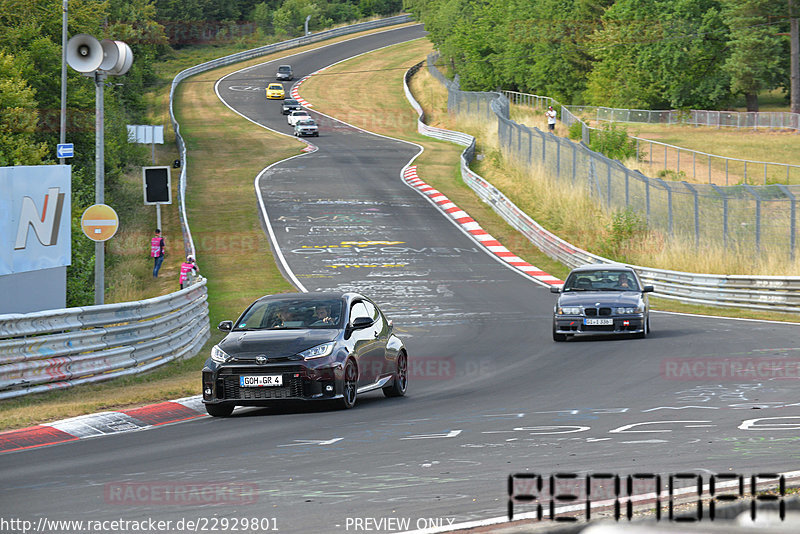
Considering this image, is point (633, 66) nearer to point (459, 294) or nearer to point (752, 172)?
point (752, 172)

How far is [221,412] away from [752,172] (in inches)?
1865

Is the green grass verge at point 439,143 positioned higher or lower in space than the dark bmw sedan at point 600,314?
higher

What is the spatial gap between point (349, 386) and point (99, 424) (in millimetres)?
2999

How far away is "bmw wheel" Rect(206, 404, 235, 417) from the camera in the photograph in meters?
13.4

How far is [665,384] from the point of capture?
15.1m

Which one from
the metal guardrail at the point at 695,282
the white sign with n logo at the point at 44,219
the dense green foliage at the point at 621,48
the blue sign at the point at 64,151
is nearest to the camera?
the white sign with n logo at the point at 44,219

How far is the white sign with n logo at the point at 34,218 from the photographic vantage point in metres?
16.8

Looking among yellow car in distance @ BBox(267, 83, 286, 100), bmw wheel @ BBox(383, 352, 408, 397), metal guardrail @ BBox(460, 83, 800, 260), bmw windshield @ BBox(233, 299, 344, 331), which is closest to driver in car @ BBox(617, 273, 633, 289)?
metal guardrail @ BBox(460, 83, 800, 260)

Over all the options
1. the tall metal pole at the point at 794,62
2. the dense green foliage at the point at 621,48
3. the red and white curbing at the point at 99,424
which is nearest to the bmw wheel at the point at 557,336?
the red and white curbing at the point at 99,424

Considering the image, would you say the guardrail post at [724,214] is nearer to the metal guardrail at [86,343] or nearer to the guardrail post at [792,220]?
the guardrail post at [792,220]

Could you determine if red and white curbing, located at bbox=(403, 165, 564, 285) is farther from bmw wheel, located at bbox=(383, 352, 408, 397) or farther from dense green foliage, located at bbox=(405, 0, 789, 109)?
dense green foliage, located at bbox=(405, 0, 789, 109)

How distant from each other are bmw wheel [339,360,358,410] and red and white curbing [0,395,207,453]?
1784 millimetres

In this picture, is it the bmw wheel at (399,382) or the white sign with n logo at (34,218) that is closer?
the bmw wheel at (399,382)

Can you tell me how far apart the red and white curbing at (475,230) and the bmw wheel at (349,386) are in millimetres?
20966
